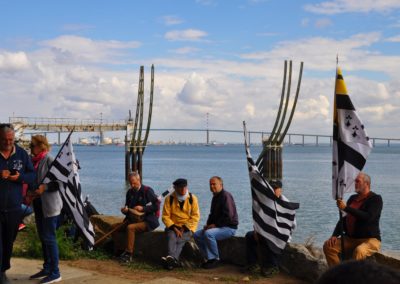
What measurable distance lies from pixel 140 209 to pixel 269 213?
2.15 meters

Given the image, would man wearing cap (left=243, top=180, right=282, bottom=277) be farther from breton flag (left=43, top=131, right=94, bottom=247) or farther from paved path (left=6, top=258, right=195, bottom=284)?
breton flag (left=43, top=131, right=94, bottom=247)

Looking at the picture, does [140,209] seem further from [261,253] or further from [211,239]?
[261,253]

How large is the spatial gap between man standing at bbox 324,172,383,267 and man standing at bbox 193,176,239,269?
68.3 inches

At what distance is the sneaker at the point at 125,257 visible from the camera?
8.25m

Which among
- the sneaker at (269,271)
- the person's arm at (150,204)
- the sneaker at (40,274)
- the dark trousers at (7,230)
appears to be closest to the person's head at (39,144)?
the dark trousers at (7,230)

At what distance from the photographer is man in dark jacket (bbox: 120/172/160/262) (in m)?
8.56

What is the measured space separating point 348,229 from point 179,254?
8.38 feet

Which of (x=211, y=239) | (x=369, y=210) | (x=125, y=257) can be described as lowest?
(x=125, y=257)

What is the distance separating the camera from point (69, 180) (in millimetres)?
6863

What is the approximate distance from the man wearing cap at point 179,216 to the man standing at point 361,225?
2.24 m

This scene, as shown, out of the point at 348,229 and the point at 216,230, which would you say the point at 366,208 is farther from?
the point at 216,230

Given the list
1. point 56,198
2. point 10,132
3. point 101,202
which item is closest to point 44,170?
point 56,198

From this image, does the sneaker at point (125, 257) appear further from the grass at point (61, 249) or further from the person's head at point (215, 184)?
the person's head at point (215, 184)

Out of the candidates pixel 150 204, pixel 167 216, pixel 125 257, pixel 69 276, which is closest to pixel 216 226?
pixel 167 216
